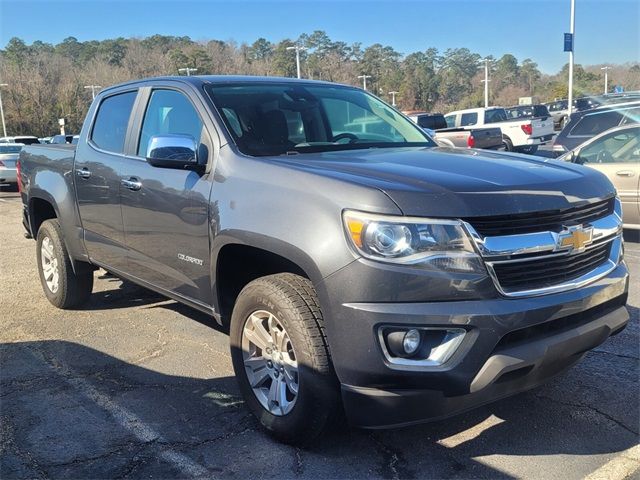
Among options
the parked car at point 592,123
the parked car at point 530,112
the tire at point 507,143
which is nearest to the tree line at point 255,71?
the parked car at point 530,112

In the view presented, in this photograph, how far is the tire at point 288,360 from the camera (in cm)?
285

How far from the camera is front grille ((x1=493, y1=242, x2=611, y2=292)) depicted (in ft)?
8.70

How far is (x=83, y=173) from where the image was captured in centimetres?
488

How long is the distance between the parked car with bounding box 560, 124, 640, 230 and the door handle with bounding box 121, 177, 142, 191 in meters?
5.88

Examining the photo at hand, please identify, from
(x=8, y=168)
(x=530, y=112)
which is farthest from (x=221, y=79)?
(x=530, y=112)

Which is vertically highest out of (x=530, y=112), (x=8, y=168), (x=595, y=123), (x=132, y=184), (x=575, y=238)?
(x=530, y=112)

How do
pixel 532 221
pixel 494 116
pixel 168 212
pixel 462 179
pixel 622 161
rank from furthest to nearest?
pixel 494 116 < pixel 622 161 < pixel 168 212 < pixel 462 179 < pixel 532 221

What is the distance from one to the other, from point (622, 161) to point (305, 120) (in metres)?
5.62

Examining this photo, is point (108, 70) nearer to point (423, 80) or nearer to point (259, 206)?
point (423, 80)

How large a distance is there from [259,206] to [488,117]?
21830mm

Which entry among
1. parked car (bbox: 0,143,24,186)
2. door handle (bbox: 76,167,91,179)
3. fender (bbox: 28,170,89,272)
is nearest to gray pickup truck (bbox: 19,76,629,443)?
door handle (bbox: 76,167,91,179)

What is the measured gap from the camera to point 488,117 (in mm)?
23406

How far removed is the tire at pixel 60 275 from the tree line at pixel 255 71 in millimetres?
50500

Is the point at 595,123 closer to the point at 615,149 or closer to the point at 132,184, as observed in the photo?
the point at 615,149
